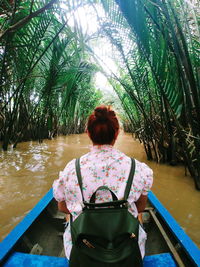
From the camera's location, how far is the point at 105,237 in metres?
0.67

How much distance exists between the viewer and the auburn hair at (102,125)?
857 mm

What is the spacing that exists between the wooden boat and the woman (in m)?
0.21

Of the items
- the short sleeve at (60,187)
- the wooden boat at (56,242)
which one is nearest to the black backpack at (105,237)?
the short sleeve at (60,187)

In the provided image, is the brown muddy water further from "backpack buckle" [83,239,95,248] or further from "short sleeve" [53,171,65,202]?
"backpack buckle" [83,239,95,248]

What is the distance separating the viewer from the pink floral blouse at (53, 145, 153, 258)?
82 centimetres

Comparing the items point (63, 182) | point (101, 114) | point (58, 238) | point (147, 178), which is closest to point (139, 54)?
point (101, 114)

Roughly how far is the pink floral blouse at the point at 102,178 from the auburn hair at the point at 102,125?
4 cm

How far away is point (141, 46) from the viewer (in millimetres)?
2016

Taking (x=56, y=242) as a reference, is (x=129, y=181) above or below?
above

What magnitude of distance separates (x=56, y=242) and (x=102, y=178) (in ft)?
3.04

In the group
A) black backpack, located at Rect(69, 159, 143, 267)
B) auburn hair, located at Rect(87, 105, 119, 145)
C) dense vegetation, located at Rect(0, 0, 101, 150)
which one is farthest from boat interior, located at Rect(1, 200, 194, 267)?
dense vegetation, located at Rect(0, 0, 101, 150)

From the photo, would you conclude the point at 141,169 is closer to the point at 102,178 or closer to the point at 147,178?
the point at 147,178

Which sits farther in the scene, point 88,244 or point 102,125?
point 102,125

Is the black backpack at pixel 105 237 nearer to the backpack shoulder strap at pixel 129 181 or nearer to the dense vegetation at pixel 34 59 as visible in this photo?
the backpack shoulder strap at pixel 129 181
